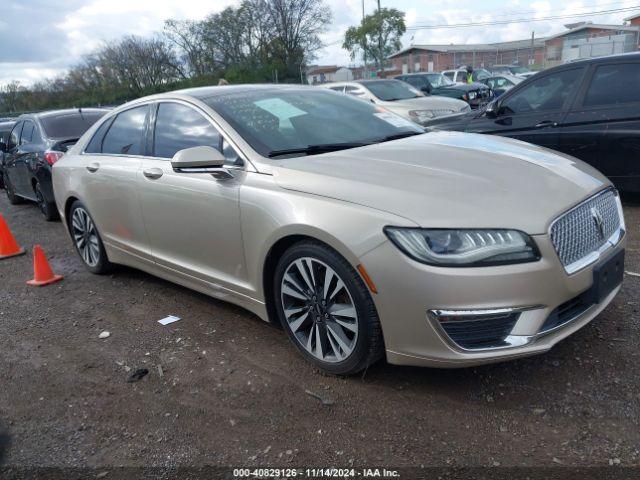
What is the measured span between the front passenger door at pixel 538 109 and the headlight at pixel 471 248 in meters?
4.26

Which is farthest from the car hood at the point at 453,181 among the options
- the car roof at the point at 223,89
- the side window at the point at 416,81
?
the side window at the point at 416,81

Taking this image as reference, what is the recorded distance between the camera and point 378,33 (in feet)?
174

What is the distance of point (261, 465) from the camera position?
2.45 m

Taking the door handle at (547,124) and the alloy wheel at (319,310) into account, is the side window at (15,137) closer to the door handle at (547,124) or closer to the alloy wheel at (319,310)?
the alloy wheel at (319,310)

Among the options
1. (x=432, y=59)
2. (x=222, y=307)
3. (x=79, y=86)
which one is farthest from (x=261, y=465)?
(x=432, y=59)

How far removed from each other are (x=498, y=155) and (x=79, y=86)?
5800 cm

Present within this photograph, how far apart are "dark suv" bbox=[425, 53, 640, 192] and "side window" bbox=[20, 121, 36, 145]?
19.9 feet

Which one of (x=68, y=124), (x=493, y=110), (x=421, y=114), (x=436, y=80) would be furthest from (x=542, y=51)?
(x=68, y=124)

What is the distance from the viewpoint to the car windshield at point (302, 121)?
3410mm

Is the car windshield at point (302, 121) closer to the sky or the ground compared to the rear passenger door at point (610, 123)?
closer to the sky

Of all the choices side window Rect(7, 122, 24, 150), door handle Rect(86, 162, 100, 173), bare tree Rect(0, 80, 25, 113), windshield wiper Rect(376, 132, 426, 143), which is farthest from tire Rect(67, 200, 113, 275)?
bare tree Rect(0, 80, 25, 113)

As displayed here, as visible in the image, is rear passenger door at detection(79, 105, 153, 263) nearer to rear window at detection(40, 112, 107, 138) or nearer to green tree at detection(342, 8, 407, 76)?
rear window at detection(40, 112, 107, 138)

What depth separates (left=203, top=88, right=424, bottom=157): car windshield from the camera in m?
3.41

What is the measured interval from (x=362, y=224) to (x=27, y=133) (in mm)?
7781
